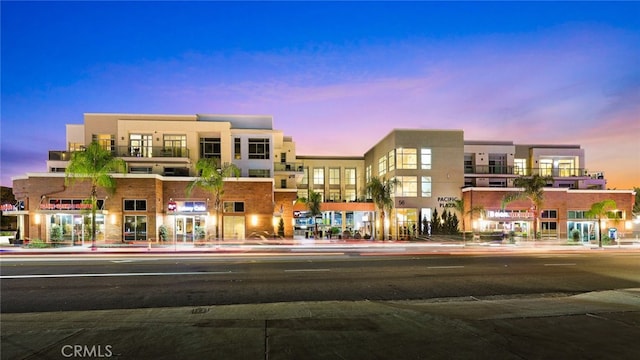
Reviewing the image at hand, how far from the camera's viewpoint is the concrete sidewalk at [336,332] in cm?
625

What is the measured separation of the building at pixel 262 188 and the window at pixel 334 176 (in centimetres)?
968

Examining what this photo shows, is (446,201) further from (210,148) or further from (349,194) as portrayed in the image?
(210,148)

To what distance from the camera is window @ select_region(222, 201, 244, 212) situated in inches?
1601

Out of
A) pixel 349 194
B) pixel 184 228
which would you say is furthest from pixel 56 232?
pixel 349 194

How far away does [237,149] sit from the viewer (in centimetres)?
4919

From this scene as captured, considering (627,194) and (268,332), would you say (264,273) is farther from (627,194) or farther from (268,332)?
(627,194)

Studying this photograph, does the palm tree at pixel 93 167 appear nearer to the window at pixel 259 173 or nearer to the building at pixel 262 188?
the building at pixel 262 188

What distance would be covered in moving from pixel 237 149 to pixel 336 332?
142ft

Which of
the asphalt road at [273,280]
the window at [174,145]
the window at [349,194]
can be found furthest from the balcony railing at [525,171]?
the asphalt road at [273,280]

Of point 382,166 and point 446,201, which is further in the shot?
point 382,166

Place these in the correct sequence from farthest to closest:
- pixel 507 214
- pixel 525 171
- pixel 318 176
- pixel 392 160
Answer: pixel 318 176 → pixel 525 171 → pixel 392 160 → pixel 507 214

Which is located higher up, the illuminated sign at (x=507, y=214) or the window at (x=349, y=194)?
the window at (x=349, y=194)

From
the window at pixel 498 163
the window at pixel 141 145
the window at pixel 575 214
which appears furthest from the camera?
the window at pixel 498 163

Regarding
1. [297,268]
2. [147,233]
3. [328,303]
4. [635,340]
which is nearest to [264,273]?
[297,268]
